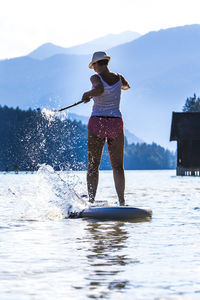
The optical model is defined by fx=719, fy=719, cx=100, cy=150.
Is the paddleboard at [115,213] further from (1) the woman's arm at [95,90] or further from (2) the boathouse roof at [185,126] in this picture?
(2) the boathouse roof at [185,126]

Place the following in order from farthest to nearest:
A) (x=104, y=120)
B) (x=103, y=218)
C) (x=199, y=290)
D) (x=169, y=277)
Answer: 1. (x=104, y=120)
2. (x=103, y=218)
3. (x=169, y=277)
4. (x=199, y=290)

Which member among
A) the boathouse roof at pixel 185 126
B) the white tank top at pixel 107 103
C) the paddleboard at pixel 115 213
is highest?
the boathouse roof at pixel 185 126

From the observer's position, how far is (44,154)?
5605 inches

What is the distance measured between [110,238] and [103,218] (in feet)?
6.82

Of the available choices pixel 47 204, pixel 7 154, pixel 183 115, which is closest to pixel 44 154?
pixel 7 154

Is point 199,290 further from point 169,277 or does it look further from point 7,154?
point 7,154

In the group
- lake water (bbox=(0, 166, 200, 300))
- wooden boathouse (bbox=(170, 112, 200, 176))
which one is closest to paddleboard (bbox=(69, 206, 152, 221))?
lake water (bbox=(0, 166, 200, 300))

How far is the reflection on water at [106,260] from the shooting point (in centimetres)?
405

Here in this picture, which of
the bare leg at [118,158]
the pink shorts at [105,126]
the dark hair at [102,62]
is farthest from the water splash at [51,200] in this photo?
the dark hair at [102,62]

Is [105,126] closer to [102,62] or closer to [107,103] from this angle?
[107,103]

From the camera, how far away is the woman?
9227 mm

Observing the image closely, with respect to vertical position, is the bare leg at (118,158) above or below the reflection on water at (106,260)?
above

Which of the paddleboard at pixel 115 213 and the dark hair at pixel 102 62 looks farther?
the dark hair at pixel 102 62

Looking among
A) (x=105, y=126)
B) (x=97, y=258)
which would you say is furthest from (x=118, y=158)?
(x=97, y=258)
